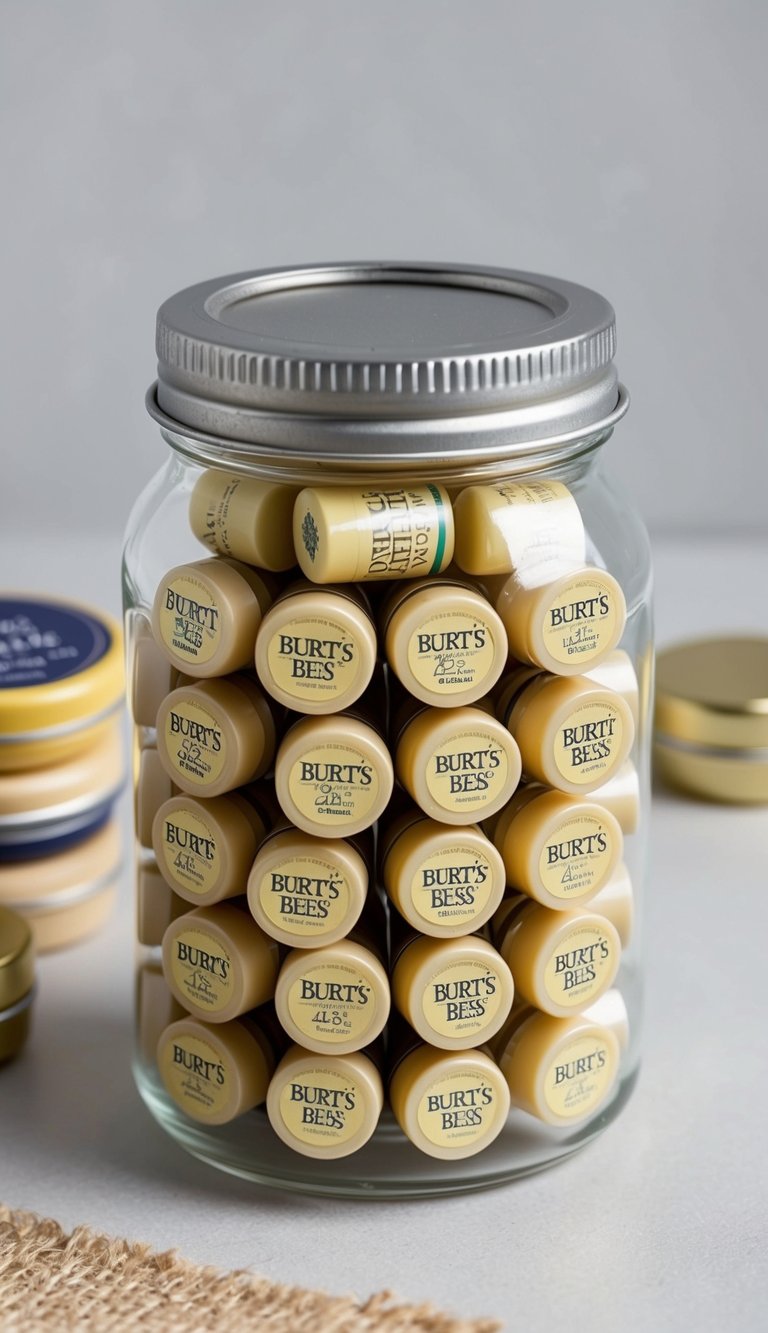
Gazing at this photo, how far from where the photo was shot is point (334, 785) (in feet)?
2.22

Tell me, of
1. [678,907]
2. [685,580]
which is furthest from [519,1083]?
[685,580]

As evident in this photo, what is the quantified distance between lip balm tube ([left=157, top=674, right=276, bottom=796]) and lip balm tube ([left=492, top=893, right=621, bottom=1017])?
0.13m

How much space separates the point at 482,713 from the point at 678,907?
1.27 ft

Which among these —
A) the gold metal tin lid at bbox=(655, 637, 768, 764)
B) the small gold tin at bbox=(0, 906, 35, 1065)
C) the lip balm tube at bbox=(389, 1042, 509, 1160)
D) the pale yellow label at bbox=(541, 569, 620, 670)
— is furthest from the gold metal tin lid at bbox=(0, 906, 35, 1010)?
the gold metal tin lid at bbox=(655, 637, 768, 764)

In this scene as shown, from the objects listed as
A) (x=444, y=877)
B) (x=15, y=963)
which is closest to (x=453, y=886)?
(x=444, y=877)

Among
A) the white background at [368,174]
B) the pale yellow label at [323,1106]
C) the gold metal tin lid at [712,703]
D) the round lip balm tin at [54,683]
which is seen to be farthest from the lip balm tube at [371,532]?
the white background at [368,174]

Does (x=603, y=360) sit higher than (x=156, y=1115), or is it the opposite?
(x=603, y=360)

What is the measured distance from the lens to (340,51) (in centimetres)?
149

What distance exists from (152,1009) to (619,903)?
221 mm

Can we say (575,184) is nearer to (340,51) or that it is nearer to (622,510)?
(340,51)

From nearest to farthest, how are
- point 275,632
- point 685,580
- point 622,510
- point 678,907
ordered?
point 275,632 < point 622,510 < point 678,907 < point 685,580

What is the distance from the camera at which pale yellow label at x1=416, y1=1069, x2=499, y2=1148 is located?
72 cm

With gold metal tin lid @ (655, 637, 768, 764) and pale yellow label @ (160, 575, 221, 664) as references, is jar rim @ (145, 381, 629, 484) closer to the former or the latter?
pale yellow label @ (160, 575, 221, 664)

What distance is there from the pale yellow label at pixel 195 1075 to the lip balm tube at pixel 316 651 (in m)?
0.18
